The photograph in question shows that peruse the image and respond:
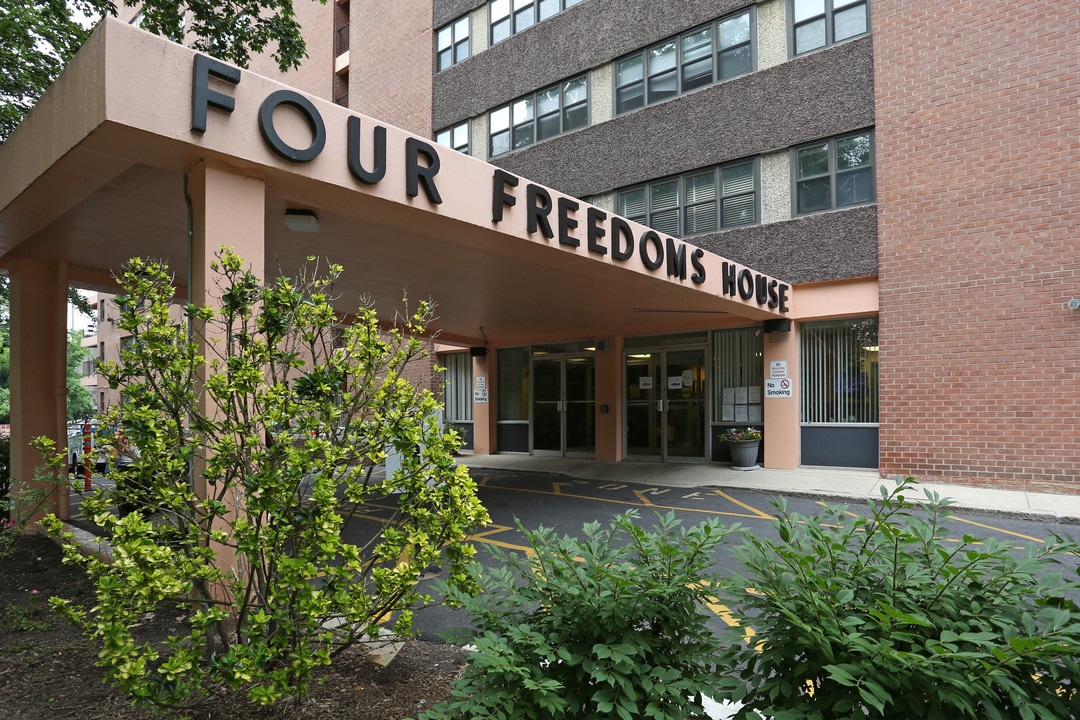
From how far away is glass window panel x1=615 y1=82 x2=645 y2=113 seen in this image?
47.9 ft

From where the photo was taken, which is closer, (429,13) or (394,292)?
(394,292)


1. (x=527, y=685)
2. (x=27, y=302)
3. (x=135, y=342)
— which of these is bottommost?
(x=527, y=685)

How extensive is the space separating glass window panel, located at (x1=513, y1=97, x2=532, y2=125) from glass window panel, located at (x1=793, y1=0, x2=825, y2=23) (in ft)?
22.2

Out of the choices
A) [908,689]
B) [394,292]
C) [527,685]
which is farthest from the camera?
[394,292]

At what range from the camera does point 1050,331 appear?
9656 millimetres

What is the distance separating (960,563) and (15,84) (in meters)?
12.0

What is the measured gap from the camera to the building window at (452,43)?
60.1ft

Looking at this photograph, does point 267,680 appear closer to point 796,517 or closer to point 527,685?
point 527,685

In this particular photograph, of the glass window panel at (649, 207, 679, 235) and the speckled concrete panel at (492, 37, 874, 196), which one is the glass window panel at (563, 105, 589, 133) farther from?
the glass window panel at (649, 207, 679, 235)

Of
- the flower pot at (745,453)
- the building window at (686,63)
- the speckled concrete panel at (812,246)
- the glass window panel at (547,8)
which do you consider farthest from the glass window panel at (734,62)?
the flower pot at (745,453)

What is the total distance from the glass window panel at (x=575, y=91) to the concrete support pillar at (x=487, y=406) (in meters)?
6.96

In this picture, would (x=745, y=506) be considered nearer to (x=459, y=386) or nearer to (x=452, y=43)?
(x=459, y=386)

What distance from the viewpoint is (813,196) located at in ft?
40.2

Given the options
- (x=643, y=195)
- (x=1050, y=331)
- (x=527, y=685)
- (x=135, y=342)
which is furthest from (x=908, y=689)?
(x=643, y=195)
